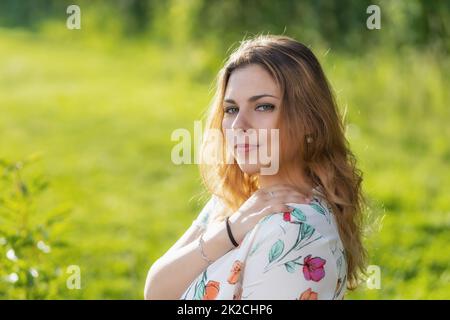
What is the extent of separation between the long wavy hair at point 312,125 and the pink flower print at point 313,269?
0.78 ft

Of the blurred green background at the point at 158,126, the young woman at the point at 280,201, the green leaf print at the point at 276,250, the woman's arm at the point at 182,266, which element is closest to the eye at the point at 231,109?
the young woman at the point at 280,201

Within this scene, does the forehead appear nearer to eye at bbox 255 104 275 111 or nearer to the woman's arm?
eye at bbox 255 104 275 111

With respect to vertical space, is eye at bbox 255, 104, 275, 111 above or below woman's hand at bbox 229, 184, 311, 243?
above

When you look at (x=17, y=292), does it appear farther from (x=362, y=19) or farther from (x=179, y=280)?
(x=362, y=19)

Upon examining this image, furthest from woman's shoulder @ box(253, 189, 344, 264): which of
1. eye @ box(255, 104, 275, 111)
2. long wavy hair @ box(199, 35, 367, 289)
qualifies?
eye @ box(255, 104, 275, 111)

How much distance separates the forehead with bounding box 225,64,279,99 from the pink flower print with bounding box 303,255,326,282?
45 centimetres

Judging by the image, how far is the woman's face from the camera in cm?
216

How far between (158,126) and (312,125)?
5.82m

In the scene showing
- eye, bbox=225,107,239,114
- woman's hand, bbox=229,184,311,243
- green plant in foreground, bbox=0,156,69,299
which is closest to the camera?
woman's hand, bbox=229,184,311,243

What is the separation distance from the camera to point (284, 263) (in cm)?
199

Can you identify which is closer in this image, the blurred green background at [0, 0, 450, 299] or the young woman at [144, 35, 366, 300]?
the young woman at [144, 35, 366, 300]

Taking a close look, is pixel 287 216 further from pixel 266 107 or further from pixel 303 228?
pixel 266 107

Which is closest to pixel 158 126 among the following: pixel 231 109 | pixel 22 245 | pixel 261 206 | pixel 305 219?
pixel 22 245

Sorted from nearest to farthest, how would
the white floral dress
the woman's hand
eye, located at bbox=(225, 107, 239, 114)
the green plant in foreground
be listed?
1. the white floral dress
2. the woman's hand
3. eye, located at bbox=(225, 107, 239, 114)
4. the green plant in foreground
